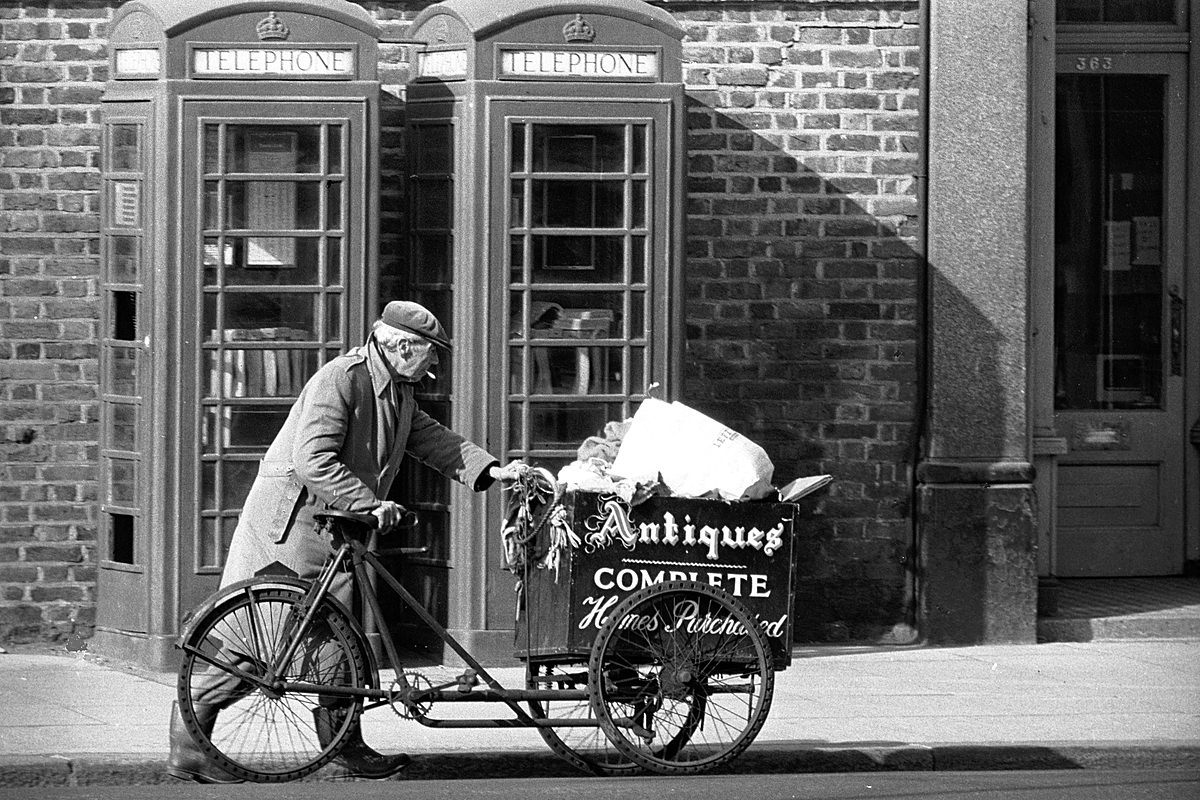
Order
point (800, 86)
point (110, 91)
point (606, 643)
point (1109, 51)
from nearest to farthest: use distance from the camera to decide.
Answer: point (606, 643) → point (110, 91) → point (800, 86) → point (1109, 51)

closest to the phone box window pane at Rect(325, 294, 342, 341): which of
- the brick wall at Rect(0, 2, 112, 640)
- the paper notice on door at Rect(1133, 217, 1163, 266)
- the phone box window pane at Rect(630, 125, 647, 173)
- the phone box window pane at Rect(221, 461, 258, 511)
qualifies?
the phone box window pane at Rect(221, 461, 258, 511)

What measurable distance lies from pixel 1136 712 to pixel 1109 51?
4.66m

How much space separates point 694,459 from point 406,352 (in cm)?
119

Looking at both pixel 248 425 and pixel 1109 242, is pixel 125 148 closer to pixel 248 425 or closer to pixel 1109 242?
pixel 248 425

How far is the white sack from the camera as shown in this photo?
718 centimetres

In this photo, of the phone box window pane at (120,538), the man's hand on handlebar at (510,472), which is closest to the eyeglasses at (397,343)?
the man's hand on handlebar at (510,472)

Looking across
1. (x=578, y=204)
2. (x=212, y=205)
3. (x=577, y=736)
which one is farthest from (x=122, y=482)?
(x=577, y=736)

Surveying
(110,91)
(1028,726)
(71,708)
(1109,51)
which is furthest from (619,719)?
(1109,51)

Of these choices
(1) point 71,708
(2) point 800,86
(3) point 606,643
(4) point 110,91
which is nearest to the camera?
(3) point 606,643

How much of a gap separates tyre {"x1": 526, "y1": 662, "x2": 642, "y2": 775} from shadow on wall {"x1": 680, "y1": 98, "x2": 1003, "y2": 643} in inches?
122

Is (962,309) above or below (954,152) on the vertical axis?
below

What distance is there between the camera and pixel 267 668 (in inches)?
268

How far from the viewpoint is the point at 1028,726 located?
8148 millimetres

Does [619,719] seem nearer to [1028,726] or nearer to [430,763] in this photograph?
[430,763]
